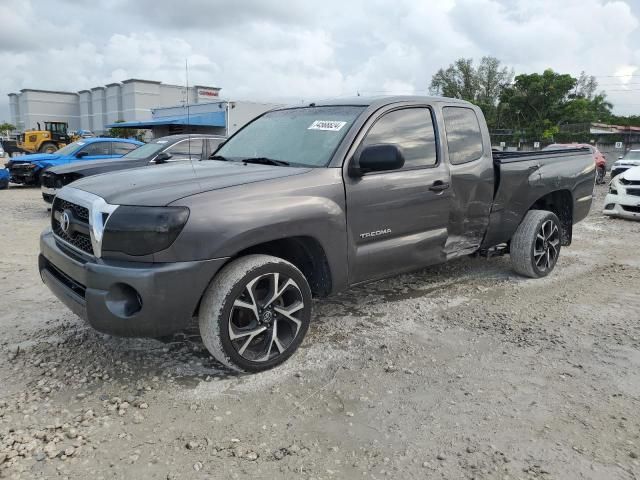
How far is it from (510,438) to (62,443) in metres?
2.23

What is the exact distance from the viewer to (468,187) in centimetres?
452

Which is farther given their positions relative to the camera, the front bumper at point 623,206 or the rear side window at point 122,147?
the rear side window at point 122,147

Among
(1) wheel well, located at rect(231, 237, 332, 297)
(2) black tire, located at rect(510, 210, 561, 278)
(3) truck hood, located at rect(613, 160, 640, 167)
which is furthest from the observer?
(3) truck hood, located at rect(613, 160, 640, 167)

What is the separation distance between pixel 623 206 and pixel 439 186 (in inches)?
287

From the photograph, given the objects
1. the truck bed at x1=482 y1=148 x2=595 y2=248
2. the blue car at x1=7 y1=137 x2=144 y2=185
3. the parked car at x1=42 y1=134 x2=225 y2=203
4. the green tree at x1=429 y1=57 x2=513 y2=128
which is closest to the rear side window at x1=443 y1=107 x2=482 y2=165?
the truck bed at x1=482 y1=148 x2=595 y2=248

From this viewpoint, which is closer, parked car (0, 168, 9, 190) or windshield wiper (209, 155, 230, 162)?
windshield wiper (209, 155, 230, 162)

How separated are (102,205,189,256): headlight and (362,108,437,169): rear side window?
1.61m

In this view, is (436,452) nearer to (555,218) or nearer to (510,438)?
(510,438)

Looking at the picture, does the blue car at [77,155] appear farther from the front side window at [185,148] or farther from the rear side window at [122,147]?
the front side window at [185,148]

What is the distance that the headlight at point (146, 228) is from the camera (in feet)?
9.32

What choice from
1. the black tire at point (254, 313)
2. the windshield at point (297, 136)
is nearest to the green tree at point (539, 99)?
the windshield at point (297, 136)

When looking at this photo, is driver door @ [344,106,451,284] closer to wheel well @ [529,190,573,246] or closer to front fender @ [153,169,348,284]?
front fender @ [153,169,348,284]

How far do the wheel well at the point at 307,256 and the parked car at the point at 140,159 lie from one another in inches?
232

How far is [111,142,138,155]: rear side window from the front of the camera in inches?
513
